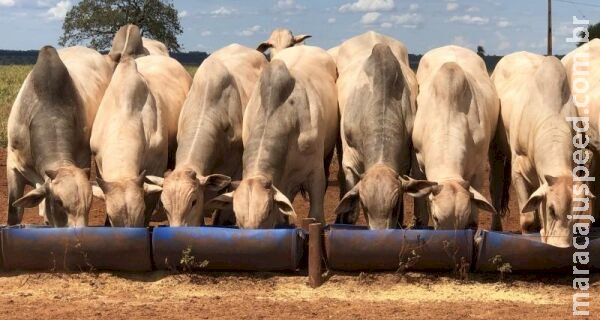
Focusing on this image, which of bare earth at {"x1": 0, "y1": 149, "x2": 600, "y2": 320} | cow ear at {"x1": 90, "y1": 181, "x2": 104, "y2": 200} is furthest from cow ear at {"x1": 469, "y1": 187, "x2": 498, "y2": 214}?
cow ear at {"x1": 90, "y1": 181, "x2": 104, "y2": 200}

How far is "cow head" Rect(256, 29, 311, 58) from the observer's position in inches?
569

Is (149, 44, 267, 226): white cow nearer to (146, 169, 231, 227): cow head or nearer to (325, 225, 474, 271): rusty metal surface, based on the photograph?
(146, 169, 231, 227): cow head

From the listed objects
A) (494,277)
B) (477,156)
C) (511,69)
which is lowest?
(494,277)

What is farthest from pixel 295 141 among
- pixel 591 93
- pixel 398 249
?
pixel 591 93

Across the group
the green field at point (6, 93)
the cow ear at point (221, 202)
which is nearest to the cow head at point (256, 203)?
the cow ear at point (221, 202)

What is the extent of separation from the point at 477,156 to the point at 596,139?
133 cm

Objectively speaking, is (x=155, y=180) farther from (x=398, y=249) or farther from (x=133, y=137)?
(x=398, y=249)

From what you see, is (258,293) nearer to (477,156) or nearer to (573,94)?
(477,156)

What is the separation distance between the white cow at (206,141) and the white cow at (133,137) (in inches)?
9.6

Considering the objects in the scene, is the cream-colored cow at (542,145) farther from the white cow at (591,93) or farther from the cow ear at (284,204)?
the cow ear at (284,204)

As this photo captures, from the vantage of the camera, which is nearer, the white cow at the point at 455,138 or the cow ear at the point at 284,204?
the white cow at the point at 455,138

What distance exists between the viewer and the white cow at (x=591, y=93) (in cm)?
977

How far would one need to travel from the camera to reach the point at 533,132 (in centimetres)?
923

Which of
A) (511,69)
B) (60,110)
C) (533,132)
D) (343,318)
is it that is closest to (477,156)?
(533,132)
